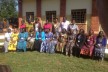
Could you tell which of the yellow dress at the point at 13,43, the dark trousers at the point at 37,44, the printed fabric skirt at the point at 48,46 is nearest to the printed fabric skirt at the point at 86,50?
the printed fabric skirt at the point at 48,46

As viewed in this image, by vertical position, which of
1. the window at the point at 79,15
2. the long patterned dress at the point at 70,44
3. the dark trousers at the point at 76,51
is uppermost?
the window at the point at 79,15

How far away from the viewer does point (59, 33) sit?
12766 mm

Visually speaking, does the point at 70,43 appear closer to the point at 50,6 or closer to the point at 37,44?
the point at 37,44

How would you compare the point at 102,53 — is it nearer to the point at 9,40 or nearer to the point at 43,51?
the point at 43,51

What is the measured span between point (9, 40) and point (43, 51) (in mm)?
1965

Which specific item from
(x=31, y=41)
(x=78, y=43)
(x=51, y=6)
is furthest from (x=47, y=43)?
(x=51, y=6)

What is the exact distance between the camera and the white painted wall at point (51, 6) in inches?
837

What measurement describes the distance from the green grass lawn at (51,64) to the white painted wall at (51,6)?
1015cm

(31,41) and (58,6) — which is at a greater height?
(58,6)

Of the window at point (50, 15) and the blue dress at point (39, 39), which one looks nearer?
the blue dress at point (39, 39)

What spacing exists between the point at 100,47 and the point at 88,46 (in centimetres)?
64

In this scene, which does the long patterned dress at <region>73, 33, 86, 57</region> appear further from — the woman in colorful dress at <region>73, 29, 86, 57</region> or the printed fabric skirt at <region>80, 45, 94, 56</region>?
the printed fabric skirt at <region>80, 45, 94, 56</region>

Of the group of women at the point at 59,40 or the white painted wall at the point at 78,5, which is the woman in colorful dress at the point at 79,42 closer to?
the group of women at the point at 59,40

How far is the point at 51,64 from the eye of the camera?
32.2 ft
